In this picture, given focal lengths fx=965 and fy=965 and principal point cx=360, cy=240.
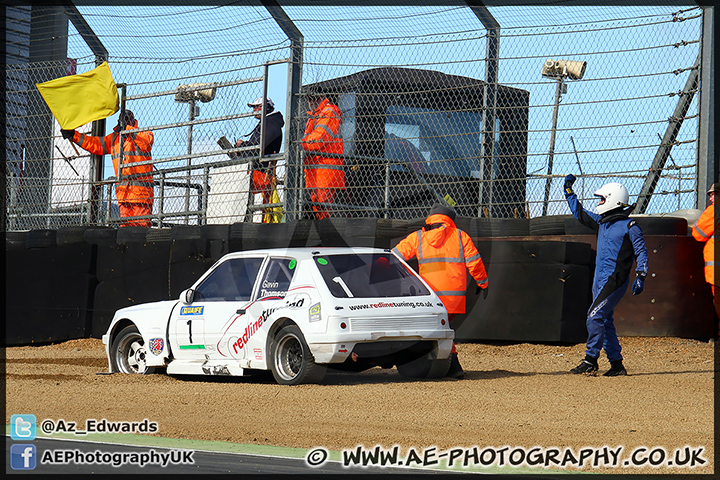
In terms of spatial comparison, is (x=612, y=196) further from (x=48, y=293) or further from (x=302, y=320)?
(x=48, y=293)

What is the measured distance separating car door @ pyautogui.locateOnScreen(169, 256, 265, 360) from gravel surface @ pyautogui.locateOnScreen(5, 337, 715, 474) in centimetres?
40

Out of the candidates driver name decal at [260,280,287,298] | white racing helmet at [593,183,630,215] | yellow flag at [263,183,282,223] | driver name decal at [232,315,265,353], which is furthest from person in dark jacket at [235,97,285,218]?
white racing helmet at [593,183,630,215]

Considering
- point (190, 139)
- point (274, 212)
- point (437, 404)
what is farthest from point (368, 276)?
point (190, 139)

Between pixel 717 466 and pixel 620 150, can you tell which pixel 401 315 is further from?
pixel 717 466

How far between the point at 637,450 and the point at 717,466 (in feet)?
1.74

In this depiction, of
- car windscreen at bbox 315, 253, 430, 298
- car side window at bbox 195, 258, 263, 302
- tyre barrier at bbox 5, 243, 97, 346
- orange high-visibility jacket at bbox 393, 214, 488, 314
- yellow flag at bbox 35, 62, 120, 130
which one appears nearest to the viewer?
car windscreen at bbox 315, 253, 430, 298

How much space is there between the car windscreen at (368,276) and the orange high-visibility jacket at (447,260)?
530 millimetres

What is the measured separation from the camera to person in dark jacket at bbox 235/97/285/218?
1307 cm

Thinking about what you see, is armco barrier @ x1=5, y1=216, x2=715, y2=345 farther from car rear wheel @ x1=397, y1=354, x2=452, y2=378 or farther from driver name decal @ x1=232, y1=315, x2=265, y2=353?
driver name decal @ x1=232, y1=315, x2=265, y2=353

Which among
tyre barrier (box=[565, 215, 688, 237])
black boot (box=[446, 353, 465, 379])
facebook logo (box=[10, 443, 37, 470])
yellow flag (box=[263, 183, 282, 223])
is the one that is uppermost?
yellow flag (box=[263, 183, 282, 223])

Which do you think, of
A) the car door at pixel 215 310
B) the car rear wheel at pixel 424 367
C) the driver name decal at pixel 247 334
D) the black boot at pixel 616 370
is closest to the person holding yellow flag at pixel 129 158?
the car door at pixel 215 310

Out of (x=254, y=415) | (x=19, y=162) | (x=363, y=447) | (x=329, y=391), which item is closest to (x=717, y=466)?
(x=363, y=447)

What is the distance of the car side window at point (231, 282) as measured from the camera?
9688 millimetres

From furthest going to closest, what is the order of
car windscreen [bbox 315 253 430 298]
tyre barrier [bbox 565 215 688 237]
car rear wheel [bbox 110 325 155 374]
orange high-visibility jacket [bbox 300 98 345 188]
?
orange high-visibility jacket [bbox 300 98 345 188]
tyre barrier [bbox 565 215 688 237]
car rear wheel [bbox 110 325 155 374]
car windscreen [bbox 315 253 430 298]
